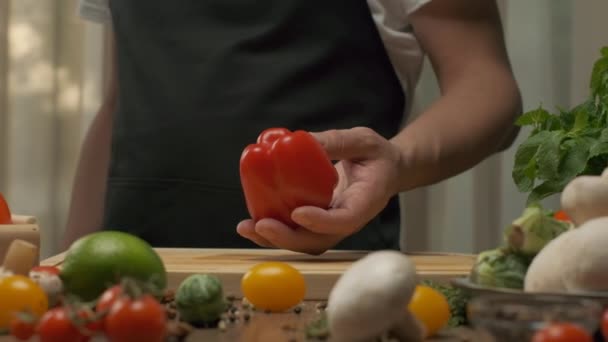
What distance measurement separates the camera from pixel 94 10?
1.82m

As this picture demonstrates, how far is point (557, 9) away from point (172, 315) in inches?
57.3

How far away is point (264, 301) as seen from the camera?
2.70 feet

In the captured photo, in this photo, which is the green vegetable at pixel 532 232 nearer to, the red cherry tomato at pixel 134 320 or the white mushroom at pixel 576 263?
the white mushroom at pixel 576 263

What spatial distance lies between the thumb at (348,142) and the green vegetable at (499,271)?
537 millimetres

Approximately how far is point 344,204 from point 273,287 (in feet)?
1.34

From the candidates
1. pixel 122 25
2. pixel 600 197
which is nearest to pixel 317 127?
pixel 122 25

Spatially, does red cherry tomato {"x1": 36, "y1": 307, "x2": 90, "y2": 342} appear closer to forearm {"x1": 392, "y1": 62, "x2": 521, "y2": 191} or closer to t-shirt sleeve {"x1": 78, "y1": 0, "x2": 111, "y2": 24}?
forearm {"x1": 392, "y1": 62, "x2": 521, "y2": 191}

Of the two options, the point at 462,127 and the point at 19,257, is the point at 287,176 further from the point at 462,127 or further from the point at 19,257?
the point at 19,257

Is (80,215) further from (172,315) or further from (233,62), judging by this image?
(172,315)

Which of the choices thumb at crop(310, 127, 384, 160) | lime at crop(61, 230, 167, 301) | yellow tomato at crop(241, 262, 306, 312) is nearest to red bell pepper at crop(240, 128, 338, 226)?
thumb at crop(310, 127, 384, 160)

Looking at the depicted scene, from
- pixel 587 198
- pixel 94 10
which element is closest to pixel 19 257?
pixel 587 198

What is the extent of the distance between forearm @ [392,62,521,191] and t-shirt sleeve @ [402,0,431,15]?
0.11 m

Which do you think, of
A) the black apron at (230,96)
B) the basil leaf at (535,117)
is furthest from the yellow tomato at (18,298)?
the black apron at (230,96)

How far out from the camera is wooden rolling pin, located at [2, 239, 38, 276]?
2.52 feet
